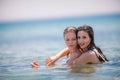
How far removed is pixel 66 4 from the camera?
7.80 ft

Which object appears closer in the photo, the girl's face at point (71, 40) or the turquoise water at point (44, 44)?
the turquoise water at point (44, 44)

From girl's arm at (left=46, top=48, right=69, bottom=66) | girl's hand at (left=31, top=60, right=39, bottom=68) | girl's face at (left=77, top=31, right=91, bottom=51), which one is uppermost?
girl's face at (left=77, top=31, right=91, bottom=51)

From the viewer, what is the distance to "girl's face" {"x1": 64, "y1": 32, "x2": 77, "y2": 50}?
2.34m

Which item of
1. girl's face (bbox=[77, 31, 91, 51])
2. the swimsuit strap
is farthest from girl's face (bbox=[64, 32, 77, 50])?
the swimsuit strap

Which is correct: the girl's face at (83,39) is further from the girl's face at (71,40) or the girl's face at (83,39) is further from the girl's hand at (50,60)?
the girl's hand at (50,60)

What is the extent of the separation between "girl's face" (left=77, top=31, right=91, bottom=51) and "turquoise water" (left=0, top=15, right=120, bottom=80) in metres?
0.08

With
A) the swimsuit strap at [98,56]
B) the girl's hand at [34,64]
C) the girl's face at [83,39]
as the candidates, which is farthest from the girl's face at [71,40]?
the girl's hand at [34,64]

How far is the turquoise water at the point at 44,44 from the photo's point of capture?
7.29ft

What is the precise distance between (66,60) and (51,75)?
33cm

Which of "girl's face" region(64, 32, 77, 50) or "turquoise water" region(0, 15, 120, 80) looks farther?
"girl's face" region(64, 32, 77, 50)

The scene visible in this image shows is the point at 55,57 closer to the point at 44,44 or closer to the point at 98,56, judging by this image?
the point at 44,44

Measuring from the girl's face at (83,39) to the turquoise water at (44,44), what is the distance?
8 centimetres

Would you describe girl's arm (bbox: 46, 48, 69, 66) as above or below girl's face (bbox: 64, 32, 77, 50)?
below

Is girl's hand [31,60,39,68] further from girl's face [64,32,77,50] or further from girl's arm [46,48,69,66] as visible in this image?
girl's face [64,32,77,50]
